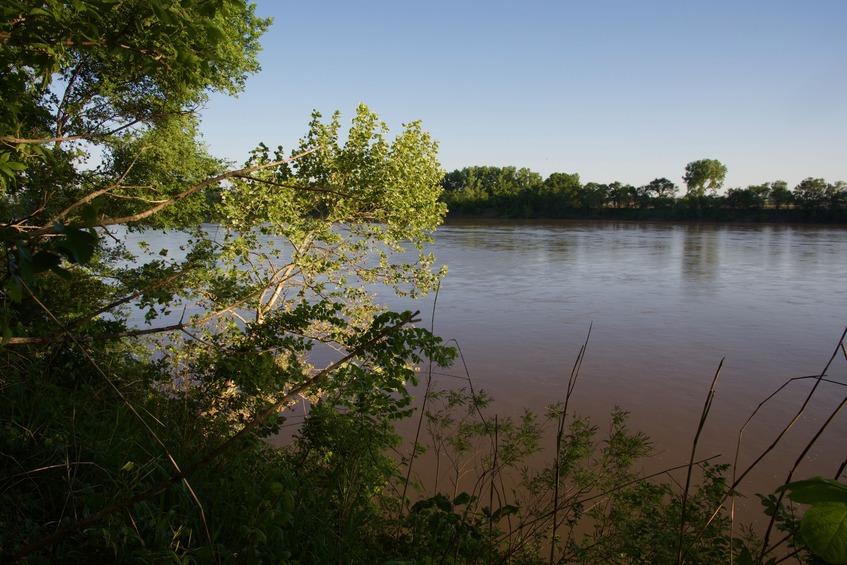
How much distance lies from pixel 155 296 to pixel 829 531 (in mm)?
4596

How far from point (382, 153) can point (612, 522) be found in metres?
6.97

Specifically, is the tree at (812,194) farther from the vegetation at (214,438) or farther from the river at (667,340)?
the vegetation at (214,438)

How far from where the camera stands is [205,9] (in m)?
2.76

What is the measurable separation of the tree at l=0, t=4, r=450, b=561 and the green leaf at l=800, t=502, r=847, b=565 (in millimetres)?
1153

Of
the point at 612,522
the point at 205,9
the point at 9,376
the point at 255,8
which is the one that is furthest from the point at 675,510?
the point at 255,8

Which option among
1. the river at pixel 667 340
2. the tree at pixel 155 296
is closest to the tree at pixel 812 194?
the river at pixel 667 340

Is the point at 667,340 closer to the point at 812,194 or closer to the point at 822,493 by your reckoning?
the point at 822,493

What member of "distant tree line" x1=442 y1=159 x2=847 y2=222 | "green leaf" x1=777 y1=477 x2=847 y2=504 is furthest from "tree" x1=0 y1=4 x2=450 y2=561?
"distant tree line" x1=442 y1=159 x2=847 y2=222

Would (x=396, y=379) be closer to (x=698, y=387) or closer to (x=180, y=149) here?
(x=180, y=149)

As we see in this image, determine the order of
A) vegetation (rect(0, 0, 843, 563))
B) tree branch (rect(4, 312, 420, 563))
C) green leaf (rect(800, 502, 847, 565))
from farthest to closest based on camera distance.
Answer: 1. vegetation (rect(0, 0, 843, 563))
2. tree branch (rect(4, 312, 420, 563))
3. green leaf (rect(800, 502, 847, 565))

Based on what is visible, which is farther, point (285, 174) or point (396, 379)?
point (285, 174)

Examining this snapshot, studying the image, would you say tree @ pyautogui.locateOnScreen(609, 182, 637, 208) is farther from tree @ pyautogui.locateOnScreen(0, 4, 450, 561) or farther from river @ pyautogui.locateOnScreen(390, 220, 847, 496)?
tree @ pyautogui.locateOnScreen(0, 4, 450, 561)

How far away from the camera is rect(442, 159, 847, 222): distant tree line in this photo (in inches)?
2712

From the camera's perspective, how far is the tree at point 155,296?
2.17m
